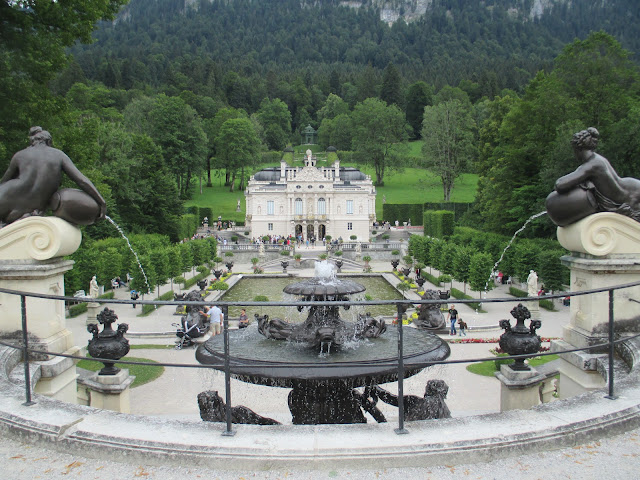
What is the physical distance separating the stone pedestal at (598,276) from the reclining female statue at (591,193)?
0.14 metres

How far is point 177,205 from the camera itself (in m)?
50.2

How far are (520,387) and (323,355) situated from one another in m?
2.92

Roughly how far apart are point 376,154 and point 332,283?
264 ft

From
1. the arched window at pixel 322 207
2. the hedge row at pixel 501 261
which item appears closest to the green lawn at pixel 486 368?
the hedge row at pixel 501 261

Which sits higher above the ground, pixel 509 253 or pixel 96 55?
pixel 96 55

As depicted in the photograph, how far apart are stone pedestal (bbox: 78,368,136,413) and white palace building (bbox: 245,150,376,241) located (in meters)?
54.1

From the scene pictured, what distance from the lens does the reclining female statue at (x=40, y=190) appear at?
7.32 metres

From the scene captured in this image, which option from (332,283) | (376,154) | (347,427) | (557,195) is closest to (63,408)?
(347,427)

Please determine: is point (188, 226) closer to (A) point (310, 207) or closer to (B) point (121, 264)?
(A) point (310, 207)

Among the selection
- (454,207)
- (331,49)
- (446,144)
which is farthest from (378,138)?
(331,49)

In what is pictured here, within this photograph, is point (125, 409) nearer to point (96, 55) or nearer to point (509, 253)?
point (509, 253)

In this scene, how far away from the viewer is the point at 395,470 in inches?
172

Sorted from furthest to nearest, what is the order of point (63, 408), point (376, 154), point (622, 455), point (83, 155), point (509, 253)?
point (376, 154), point (509, 253), point (83, 155), point (63, 408), point (622, 455)

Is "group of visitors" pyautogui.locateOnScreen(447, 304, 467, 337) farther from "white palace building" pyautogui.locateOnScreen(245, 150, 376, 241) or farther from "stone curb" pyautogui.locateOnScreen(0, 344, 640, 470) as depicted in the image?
"white palace building" pyautogui.locateOnScreen(245, 150, 376, 241)
